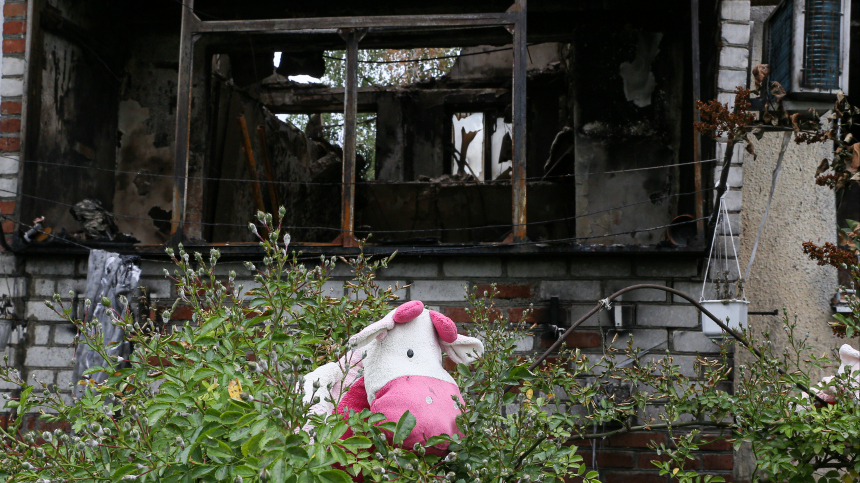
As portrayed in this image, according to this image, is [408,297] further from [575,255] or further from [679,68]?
[679,68]

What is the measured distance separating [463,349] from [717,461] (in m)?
2.35

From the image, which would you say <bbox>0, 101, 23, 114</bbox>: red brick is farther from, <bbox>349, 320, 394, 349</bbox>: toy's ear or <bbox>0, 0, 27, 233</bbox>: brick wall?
<bbox>349, 320, 394, 349</bbox>: toy's ear

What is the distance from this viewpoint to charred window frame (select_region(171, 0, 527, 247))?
11.8ft

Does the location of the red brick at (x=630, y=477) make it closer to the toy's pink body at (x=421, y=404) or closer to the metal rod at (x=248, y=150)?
the toy's pink body at (x=421, y=404)

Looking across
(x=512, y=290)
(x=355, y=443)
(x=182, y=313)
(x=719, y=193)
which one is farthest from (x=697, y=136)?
(x=355, y=443)

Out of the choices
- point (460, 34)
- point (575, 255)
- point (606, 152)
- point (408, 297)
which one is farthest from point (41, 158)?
point (606, 152)

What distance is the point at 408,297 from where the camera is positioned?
370 centimetres

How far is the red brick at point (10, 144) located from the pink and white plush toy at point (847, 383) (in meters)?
3.93

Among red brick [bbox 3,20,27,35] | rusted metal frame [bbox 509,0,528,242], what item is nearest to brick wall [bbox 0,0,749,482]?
rusted metal frame [bbox 509,0,528,242]

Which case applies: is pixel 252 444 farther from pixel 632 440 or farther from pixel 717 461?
pixel 717 461

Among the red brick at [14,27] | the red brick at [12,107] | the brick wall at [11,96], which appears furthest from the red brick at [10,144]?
the red brick at [14,27]

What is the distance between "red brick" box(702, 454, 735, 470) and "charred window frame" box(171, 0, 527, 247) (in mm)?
1414

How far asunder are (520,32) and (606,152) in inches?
41.4

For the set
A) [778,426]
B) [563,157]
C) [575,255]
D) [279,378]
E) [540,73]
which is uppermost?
[540,73]
